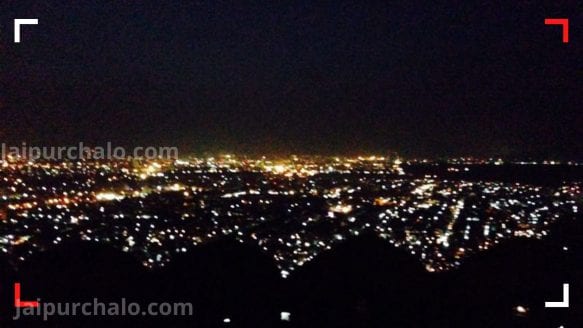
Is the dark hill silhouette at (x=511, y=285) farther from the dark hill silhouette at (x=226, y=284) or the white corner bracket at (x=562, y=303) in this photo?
the dark hill silhouette at (x=226, y=284)

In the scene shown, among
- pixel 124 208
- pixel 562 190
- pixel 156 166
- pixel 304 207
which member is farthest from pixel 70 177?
pixel 562 190

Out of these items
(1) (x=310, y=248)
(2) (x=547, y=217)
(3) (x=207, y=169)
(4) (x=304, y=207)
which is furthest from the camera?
(3) (x=207, y=169)

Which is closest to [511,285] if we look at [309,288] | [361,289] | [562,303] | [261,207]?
[562,303]

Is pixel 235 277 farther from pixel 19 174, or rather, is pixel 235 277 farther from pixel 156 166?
pixel 156 166

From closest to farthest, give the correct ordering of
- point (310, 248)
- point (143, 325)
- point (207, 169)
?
point (143, 325) → point (310, 248) → point (207, 169)

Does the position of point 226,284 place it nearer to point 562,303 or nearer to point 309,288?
point 309,288

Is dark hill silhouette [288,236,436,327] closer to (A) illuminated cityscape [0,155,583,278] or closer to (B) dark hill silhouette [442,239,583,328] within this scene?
(B) dark hill silhouette [442,239,583,328]
